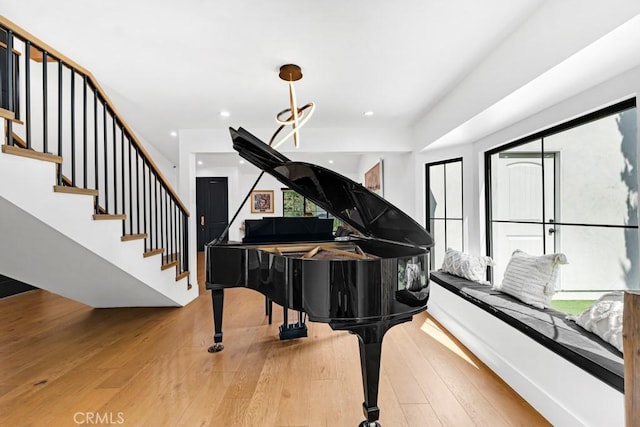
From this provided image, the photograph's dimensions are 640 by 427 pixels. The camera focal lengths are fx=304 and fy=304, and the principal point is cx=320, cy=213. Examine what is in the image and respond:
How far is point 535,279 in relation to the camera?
2.29 metres

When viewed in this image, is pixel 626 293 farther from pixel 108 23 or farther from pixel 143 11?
pixel 108 23

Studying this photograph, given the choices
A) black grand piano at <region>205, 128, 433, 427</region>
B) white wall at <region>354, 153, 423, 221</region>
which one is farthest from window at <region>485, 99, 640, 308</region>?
white wall at <region>354, 153, 423, 221</region>

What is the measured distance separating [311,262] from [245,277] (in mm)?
767

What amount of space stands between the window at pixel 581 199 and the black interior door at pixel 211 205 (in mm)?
6832

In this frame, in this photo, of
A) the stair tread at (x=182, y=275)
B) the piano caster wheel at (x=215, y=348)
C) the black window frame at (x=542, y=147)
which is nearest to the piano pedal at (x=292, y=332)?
the piano caster wheel at (x=215, y=348)

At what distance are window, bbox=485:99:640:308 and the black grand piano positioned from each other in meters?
1.29

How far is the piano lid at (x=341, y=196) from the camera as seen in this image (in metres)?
1.74

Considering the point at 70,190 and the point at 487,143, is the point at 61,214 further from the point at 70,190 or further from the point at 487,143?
the point at 487,143

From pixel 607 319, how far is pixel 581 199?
0.97 m

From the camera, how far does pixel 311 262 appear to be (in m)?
1.54

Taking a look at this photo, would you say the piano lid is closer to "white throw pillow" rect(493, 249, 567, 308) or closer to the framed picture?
"white throw pillow" rect(493, 249, 567, 308)

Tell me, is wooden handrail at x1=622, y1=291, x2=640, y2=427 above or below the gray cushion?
above

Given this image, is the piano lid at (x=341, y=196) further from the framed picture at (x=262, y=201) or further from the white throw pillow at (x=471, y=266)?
the framed picture at (x=262, y=201)

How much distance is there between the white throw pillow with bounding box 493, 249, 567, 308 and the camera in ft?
7.32
